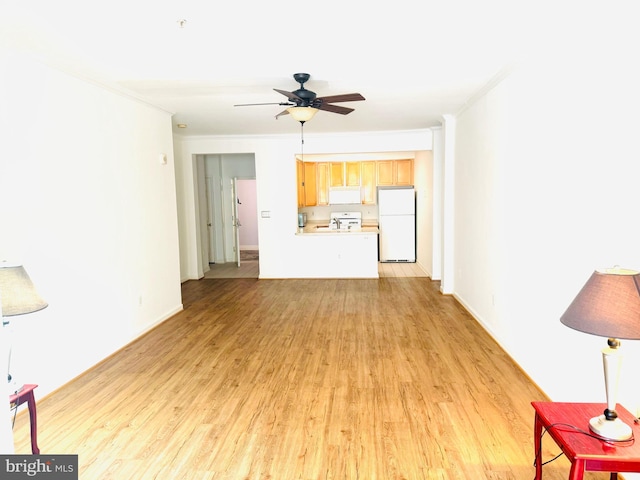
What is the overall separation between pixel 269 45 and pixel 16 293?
230cm

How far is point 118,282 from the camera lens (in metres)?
4.36

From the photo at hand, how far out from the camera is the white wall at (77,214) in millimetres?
3164

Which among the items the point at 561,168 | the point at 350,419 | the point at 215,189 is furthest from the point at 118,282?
the point at 215,189

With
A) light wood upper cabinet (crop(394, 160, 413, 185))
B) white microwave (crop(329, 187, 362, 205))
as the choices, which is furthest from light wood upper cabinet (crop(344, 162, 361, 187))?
light wood upper cabinet (crop(394, 160, 413, 185))

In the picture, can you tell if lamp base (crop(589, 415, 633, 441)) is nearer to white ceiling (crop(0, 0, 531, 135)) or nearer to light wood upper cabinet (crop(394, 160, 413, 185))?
white ceiling (crop(0, 0, 531, 135))

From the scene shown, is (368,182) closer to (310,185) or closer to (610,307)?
(310,185)

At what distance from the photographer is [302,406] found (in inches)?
123

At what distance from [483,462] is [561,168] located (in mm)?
1848

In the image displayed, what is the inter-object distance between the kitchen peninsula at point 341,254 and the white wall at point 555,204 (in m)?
3.00

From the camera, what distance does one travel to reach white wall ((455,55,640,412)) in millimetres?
2184

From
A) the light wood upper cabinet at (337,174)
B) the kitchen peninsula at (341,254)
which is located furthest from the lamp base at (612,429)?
the light wood upper cabinet at (337,174)

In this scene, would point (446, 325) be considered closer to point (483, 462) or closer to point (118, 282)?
point (483, 462)

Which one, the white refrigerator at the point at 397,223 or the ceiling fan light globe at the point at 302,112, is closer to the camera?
the ceiling fan light globe at the point at 302,112

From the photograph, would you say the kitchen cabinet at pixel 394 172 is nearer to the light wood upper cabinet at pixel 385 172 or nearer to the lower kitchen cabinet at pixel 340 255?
the light wood upper cabinet at pixel 385 172
